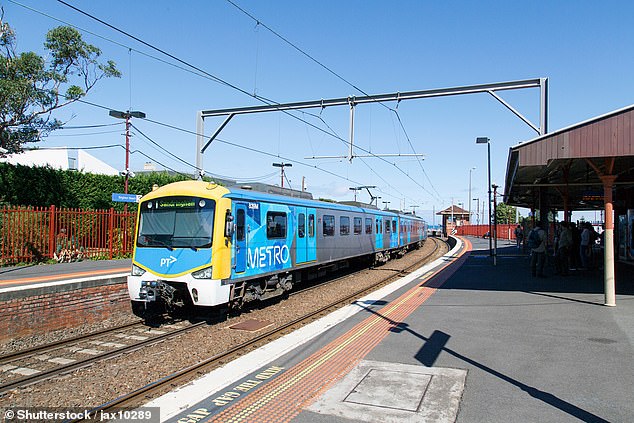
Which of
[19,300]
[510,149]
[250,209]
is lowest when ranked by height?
→ [19,300]

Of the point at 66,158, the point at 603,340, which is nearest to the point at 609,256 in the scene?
the point at 603,340

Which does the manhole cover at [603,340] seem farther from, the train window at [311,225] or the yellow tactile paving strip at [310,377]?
the train window at [311,225]

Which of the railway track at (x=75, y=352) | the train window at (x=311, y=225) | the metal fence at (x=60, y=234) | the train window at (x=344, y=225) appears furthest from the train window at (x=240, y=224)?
the metal fence at (x=60, y=234)

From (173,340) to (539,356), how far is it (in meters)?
5.92

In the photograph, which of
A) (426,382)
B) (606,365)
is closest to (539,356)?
(606,365)

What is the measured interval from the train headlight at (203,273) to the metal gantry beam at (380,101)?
640 cm

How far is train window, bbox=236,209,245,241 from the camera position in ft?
32.1

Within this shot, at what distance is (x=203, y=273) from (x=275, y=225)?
279 centimetres

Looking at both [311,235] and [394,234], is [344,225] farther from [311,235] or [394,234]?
[394,234]

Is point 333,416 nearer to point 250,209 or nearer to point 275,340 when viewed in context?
point 275,340

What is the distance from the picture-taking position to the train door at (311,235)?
1343cm

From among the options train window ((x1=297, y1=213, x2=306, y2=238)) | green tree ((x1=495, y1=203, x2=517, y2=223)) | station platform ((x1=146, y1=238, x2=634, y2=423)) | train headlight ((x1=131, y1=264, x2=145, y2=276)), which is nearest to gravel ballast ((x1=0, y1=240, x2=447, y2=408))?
station platform ((x1=146, y1=238, x2=634, y2=423))

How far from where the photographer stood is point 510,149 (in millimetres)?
10609

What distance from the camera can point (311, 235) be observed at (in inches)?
538
